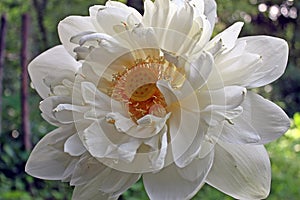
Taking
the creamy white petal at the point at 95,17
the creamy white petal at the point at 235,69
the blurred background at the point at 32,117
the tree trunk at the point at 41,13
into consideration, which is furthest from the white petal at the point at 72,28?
the tree trunk at the point at 41,13

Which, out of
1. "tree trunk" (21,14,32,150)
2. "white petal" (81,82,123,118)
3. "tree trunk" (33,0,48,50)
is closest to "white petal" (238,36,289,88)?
"white petal" (81,82,123,118)

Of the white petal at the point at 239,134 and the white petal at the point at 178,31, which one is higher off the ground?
the white petal at the point at 178,31

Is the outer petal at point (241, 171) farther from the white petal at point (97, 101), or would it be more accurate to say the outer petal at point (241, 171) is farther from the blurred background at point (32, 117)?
the blurred background at point (32, 117)

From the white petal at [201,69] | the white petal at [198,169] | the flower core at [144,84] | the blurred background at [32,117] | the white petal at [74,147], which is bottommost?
the blurred background at [32,117]

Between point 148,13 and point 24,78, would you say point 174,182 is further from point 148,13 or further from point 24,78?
point 24,78

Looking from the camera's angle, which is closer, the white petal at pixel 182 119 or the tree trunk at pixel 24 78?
the white petal at pixel 182 119

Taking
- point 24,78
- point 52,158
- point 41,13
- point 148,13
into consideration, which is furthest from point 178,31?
point 41,13

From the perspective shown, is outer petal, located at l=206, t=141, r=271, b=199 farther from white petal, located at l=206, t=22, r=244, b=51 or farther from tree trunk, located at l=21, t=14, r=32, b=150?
tree trunk, located at l=21, t=14, r=32, b=150
